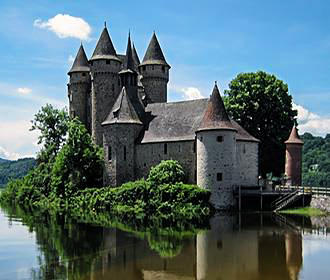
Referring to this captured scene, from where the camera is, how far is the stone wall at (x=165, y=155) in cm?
4466

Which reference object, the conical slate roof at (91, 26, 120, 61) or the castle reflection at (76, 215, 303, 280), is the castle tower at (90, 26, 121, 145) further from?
the castle reflection at (76, 215, 303, 280)

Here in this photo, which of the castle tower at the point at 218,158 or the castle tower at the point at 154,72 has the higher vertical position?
the castle tower at the point at 154,72

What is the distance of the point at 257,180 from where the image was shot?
4575 centimetres

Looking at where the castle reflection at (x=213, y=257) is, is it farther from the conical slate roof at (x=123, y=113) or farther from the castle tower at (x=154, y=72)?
the castle tower at (x=154, y=72)

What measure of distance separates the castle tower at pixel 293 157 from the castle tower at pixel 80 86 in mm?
24106

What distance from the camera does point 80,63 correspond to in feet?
197

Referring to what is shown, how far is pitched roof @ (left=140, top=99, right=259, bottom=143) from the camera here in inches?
1768

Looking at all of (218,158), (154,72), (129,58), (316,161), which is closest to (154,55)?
(154,72)

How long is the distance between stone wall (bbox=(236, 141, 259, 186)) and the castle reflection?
45.9ft

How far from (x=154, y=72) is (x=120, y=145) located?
40.5 feet

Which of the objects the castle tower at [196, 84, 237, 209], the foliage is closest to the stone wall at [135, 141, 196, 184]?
the foliage

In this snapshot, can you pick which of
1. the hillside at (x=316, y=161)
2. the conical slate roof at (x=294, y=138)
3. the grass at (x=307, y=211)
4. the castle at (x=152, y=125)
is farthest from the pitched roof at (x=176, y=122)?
the hillside at (x=316, y=161)

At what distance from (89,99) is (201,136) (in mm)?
21248

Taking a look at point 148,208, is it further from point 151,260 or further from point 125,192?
point 151,260
